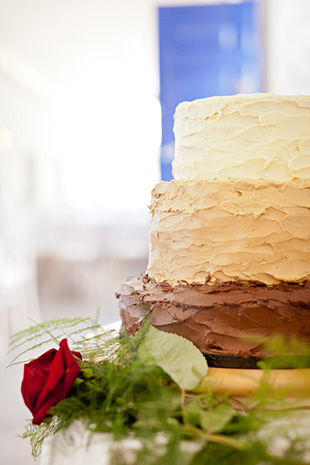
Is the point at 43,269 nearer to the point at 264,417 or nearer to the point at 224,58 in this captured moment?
the point at 224,58

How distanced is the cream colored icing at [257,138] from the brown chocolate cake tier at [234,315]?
0.89 ft

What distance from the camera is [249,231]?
1.08 m

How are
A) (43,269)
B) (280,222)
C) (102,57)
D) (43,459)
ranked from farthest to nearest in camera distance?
(102,57) → (43,269) → (280,222) → (43,459)

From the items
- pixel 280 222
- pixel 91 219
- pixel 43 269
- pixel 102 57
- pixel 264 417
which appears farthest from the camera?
pixel 102 57

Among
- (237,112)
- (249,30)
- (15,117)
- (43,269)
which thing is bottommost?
(43,269)

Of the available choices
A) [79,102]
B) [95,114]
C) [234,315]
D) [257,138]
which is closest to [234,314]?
[234,315]

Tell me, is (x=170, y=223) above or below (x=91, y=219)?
above

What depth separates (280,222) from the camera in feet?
3.53

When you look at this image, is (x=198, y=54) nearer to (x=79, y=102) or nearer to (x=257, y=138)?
(x=79, y=102)

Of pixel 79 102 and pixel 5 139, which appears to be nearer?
pixel 79 102

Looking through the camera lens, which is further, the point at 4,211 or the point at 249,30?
the point at 4,211

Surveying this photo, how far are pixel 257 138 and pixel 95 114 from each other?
7336mm

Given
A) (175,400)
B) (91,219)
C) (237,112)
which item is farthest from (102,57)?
(175,400)

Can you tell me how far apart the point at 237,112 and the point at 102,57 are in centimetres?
716
